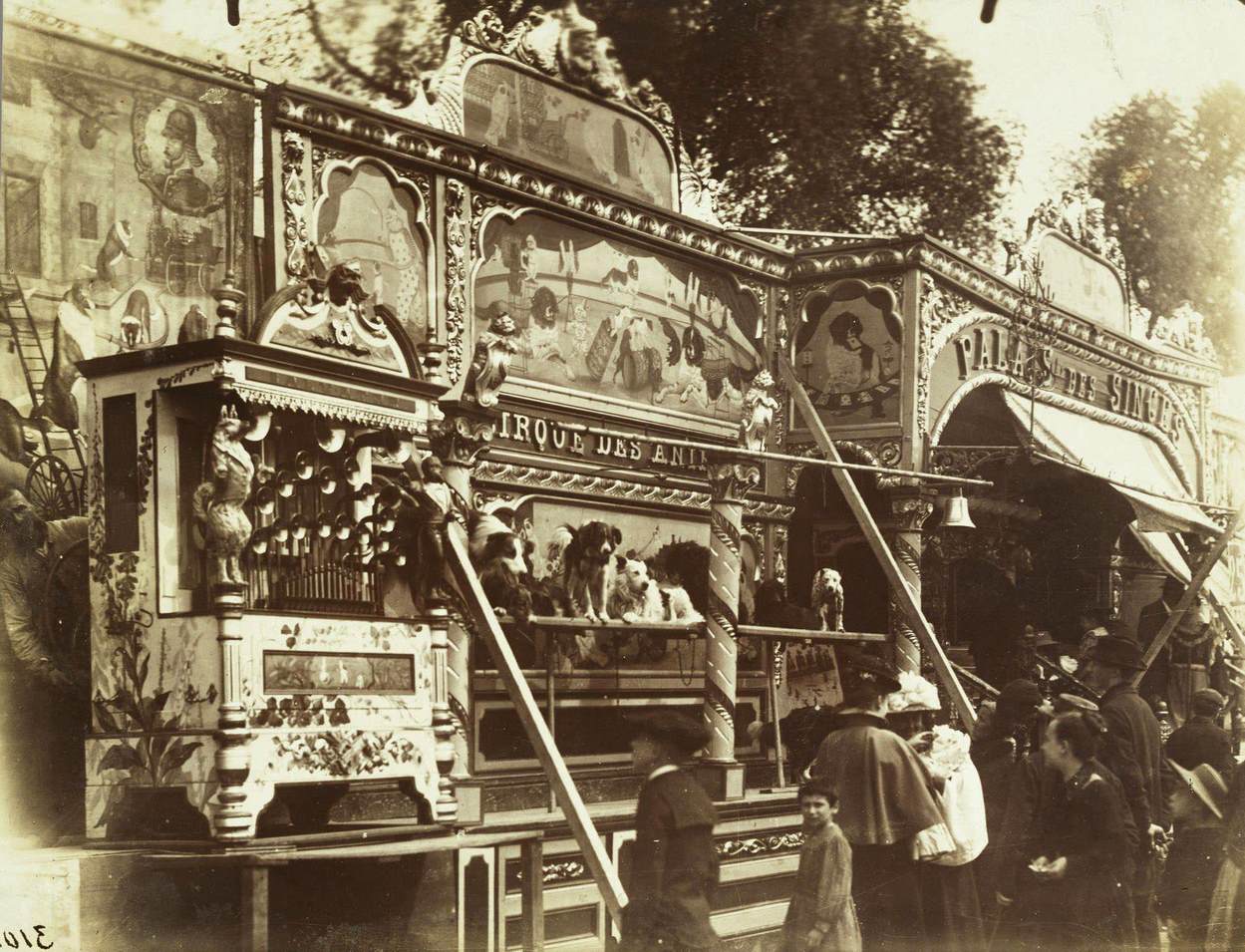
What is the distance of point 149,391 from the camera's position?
5.91 metres

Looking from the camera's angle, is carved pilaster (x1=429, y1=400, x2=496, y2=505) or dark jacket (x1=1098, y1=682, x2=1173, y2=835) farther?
dark jacket (x1=1098, y1=682, x2=1173, y2=835)

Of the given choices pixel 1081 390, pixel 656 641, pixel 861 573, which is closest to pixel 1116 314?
pixel 1081 390

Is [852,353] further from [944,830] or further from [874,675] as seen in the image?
[944,830]

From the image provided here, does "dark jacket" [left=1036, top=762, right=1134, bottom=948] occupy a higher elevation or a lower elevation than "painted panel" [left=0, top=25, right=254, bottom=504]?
lower

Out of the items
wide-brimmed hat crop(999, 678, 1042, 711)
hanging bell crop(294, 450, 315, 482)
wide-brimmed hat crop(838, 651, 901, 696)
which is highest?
hanging bell crop(294, 450, 315, 482)

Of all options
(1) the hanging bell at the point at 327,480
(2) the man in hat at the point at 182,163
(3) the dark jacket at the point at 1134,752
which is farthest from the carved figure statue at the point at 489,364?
(3) the dark jacket at the point at 1134,752

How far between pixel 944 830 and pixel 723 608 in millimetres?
2054

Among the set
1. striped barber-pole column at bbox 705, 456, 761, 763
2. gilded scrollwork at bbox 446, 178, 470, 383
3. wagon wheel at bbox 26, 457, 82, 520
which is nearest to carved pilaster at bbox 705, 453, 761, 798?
striped barber-pole column at bbox 705, 456, 761, 763

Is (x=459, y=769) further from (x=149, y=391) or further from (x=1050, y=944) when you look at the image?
(x=1050, y=944)

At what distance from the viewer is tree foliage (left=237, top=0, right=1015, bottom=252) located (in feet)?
23.8

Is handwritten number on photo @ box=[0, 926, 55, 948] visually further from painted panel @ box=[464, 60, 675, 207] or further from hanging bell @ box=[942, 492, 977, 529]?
hanging bell @ box=[942, 492, 977, 529]

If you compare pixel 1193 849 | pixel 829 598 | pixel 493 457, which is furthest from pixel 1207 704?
pixel 493 457

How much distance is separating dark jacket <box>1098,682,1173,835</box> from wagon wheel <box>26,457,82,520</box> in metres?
4.90

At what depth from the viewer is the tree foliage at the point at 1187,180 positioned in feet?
31.3
